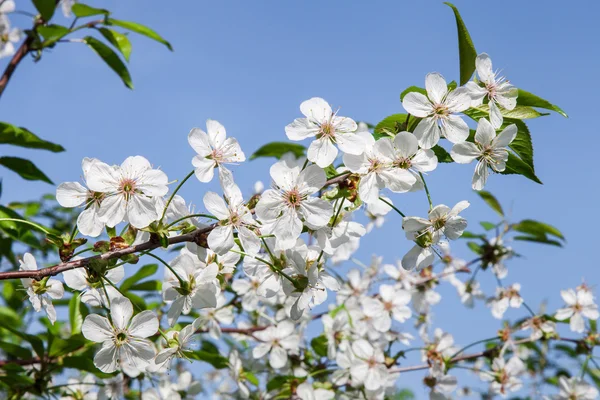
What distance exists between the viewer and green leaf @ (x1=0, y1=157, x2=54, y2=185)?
10.1ft

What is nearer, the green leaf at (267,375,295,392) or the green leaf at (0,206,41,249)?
the green leaf at (0,206,41,249)

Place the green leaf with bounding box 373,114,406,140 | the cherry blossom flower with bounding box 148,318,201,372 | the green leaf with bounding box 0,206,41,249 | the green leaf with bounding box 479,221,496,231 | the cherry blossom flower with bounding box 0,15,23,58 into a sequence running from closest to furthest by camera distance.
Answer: the green leaf with bounding box 373,114,406,140 → the cherry blossom flower with bounding box 148,318,201,372 → the green leaf with bounding box 0,206,41,249 → the green leaf with bounding box 479,221,496,231 → the cherry blossom flower with bounding box 0,15,23,58

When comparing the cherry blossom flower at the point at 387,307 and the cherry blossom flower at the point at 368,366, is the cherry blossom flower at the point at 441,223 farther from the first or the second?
the cherry blossom flower at the point at 387,307

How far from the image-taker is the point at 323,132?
1898mm

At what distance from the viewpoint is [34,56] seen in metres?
3.37

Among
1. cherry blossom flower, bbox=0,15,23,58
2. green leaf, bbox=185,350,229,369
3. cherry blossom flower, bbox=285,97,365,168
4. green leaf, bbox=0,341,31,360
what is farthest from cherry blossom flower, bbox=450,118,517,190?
cherry blossom flower, bbox=0,15,23,58

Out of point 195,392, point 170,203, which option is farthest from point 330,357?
point 170,203

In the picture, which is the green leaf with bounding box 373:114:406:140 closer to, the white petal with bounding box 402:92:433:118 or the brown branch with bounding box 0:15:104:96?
the white petal with bounding box 402:92:433:118

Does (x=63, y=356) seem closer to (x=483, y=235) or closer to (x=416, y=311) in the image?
(x=416, y=311)

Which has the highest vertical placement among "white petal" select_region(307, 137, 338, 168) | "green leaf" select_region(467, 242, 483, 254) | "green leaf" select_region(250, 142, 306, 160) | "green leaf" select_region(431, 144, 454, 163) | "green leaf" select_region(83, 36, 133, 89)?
"green leaf" select_region(83, 36, 133, 89)

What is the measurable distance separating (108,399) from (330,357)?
1.27 m

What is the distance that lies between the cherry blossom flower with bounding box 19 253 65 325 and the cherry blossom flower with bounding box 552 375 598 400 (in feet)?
12.1

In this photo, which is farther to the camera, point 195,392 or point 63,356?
point 195,392

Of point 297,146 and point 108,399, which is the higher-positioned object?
point 297,146
